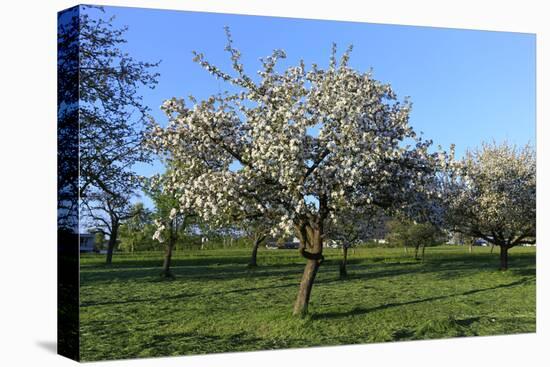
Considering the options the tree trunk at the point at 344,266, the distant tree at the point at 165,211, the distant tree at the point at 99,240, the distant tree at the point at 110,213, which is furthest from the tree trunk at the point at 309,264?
the distant tree at the point at 99,240

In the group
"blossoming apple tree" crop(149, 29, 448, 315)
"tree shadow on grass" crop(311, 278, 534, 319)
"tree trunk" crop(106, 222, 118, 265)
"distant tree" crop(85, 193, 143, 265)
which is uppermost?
"blossoming apple tree" crop(149, 29, 448, 315)

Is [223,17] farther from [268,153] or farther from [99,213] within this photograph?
[99,213]

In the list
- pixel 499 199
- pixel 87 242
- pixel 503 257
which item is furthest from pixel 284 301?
pixel 499 199

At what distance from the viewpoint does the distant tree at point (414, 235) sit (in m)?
14.1

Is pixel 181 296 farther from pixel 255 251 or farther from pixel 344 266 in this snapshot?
pixel 344 266

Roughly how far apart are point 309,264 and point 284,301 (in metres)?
0.75

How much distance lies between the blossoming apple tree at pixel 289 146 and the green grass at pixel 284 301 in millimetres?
1194

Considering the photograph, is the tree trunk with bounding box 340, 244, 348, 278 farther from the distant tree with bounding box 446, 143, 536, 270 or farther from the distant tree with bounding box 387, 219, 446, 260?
the distant tree with bounding box 446, 143, 536, 270

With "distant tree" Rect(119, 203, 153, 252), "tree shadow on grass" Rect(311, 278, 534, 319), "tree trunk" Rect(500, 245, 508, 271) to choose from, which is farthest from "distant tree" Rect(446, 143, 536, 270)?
"distant tree" Rect(119, 203, 153, 252)

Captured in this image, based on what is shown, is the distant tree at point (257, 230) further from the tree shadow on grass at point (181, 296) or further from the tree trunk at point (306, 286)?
the tree trunk at point (306, 286)

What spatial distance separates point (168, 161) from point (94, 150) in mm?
1391

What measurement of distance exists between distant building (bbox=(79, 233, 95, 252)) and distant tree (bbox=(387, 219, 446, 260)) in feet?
17.3

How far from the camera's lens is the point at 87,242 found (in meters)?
11.5

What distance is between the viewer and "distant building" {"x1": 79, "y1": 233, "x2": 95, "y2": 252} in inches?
448
